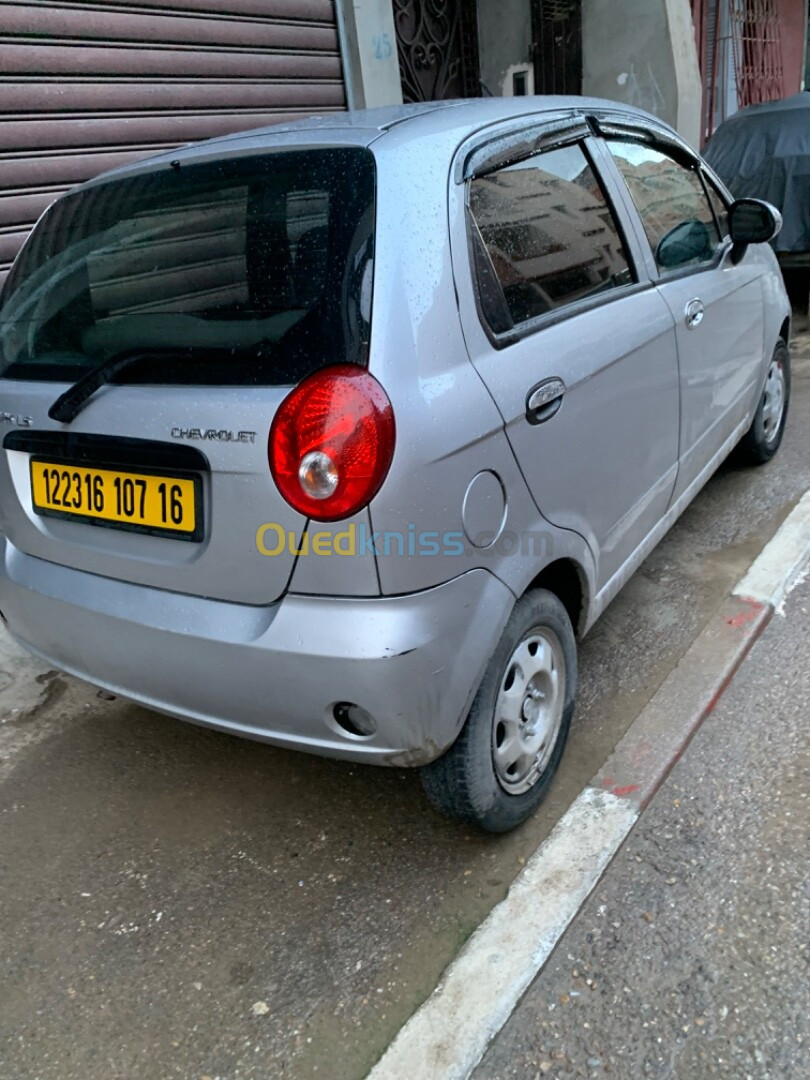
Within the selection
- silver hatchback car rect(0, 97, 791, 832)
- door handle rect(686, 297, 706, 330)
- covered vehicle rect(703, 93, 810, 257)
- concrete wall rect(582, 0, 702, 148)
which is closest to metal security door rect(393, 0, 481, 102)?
concrete wall rect(582, 0, 702, 148)

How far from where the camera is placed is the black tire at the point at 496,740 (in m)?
2.09

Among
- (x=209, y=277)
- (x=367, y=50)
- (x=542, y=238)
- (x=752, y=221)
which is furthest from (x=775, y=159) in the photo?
(x=209, y=277)

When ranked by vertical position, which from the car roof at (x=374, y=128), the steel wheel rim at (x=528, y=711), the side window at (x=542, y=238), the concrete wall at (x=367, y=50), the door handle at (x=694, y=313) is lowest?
the steel wheel rim at (x=528, y=711)

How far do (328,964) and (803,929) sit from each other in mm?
1062

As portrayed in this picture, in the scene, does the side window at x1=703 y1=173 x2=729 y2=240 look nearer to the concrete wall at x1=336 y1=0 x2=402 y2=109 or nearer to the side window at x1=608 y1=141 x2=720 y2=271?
the side window at x1=608 y1=141 x2=720 y2=271

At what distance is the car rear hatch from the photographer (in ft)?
6.08

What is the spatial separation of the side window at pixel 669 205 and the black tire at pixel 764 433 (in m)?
0.99

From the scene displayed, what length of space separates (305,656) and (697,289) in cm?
212

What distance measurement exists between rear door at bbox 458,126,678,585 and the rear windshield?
307mm

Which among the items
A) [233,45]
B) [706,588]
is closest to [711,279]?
[706,588]

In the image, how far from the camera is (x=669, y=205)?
320 cm

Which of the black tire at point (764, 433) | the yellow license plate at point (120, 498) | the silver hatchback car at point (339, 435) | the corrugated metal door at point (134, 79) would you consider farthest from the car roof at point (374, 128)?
the corrugated metal door at point (134, 79)

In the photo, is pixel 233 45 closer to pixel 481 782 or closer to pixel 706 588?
pixel 706 588

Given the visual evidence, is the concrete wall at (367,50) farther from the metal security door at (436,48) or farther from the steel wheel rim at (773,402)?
the steel wheel rim at (773,402)
